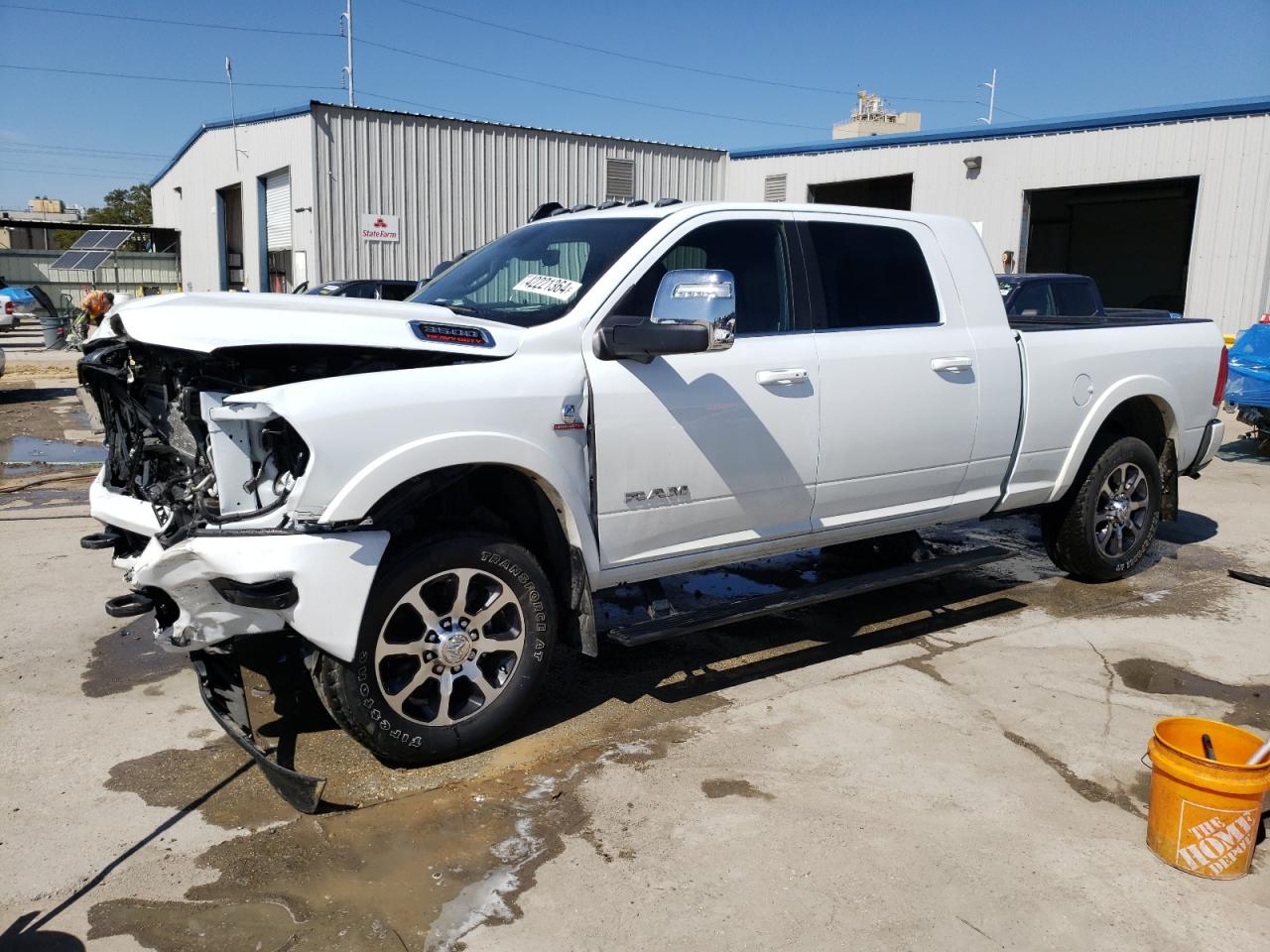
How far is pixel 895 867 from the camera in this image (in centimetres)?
319

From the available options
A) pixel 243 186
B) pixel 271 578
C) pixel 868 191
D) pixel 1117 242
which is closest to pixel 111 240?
pixel 243 186

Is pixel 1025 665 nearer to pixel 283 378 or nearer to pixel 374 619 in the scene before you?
pixel 374 619

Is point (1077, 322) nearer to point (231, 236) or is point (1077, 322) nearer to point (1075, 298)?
point (1075, 298)

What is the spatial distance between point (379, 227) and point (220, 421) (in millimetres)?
17216

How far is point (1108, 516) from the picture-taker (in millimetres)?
6180

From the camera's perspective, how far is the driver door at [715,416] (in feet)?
13.1

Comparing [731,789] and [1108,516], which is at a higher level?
[1108,516]

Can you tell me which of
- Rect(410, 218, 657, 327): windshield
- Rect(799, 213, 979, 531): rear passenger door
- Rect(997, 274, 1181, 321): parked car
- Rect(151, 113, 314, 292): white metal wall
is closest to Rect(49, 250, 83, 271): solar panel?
Rect(151, 113, 314, 292): white metal wall

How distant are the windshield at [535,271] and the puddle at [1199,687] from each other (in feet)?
10.0

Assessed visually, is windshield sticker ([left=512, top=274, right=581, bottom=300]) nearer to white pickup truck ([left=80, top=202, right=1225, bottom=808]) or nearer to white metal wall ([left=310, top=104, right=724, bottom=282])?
white pickup truck ([left=80, top=202, right=1225, bottom=808])

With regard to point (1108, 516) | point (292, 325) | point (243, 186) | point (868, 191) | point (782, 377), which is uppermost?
point (868, 191)

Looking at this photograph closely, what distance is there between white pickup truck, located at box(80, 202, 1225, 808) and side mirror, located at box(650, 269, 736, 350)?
16 millimetres

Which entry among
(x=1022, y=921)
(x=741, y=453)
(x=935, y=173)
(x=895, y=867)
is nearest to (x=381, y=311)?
(x=741, y=453)

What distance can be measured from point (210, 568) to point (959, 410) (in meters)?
3.46
